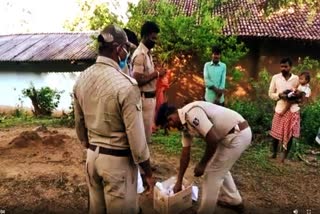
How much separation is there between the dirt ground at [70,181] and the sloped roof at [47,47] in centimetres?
755

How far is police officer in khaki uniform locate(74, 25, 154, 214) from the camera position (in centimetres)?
279

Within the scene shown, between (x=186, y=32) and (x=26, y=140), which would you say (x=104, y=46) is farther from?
(x=186, y=32)

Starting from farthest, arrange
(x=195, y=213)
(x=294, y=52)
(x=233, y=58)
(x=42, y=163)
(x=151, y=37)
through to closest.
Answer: (x=294, y=52), (x=233, y=58), (x=42, y=163), (x=151, y=37), (x=195, y=213)

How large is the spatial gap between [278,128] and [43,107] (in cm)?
905

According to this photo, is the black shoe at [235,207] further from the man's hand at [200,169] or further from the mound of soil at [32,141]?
the mound of soil at [32,141]

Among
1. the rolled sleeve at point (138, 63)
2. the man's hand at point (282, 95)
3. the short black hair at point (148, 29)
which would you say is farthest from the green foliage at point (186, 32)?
the rolled sleeve at point (138, 63)

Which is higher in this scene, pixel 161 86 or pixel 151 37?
pixel 151 37

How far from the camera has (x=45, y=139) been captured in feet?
20.7

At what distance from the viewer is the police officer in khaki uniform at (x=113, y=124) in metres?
2.79

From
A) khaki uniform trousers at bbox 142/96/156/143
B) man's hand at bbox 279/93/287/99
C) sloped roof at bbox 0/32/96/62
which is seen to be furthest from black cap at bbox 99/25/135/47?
sloped roof at bbox 0/32/96/62

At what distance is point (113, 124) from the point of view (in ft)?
9.33

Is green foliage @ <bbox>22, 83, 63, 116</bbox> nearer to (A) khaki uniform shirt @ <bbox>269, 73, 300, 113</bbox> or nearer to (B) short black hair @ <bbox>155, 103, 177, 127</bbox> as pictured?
(A) khaki uniform shirt @ <bbox>269, 73, 300, 113</bbox>

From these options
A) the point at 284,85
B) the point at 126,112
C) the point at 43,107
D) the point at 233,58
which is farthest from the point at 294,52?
the point at 126,112

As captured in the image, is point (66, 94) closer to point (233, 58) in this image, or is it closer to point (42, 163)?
point (233, 58)
